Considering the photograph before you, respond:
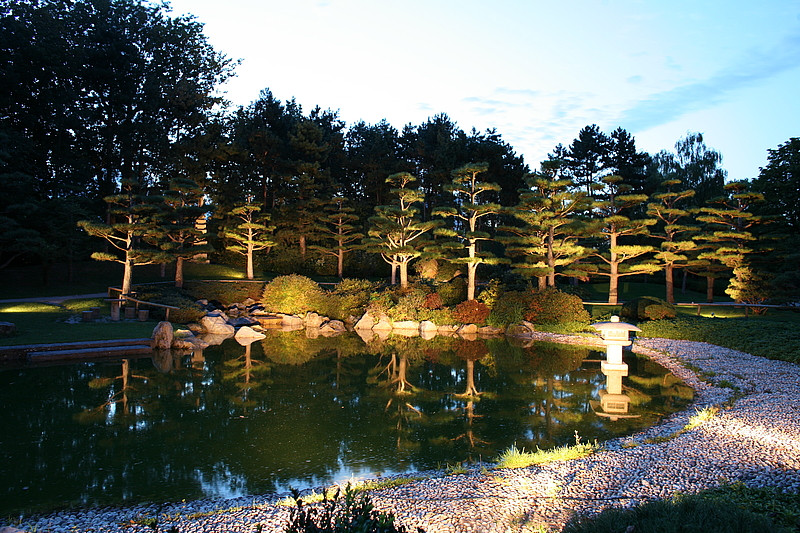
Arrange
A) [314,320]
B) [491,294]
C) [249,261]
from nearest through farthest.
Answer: [491,294] < [314,320] < [249,261]

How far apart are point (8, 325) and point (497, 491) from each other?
46.3 feet

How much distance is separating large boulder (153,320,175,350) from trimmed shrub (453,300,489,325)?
10343 millimetres

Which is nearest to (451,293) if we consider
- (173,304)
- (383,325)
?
(383,325)

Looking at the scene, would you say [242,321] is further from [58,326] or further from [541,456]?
[541,456]

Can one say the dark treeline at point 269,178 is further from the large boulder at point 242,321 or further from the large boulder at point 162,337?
the large boulder at point 162,337

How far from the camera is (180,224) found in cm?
2216

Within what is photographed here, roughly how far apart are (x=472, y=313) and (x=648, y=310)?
629 cm

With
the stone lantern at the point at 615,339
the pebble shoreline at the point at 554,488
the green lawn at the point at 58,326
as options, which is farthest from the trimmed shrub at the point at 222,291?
the pebble shoreline at the point at 554,488

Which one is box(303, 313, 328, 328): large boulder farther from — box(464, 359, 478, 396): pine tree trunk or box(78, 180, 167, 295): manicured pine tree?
box(464, 359, 478, 396): pine tree trunk

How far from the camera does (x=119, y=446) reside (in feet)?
23.1

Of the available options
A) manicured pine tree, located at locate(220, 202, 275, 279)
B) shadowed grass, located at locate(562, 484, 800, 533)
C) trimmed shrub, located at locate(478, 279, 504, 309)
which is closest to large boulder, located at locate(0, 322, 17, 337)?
manicured pine tree, located at locate(220, 202, 275, 279)

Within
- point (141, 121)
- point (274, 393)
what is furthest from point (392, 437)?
point (141, 121)

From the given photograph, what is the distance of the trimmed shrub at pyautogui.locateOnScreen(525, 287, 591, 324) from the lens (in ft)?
62.7

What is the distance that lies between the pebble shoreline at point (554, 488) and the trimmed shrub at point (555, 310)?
1174 cm
